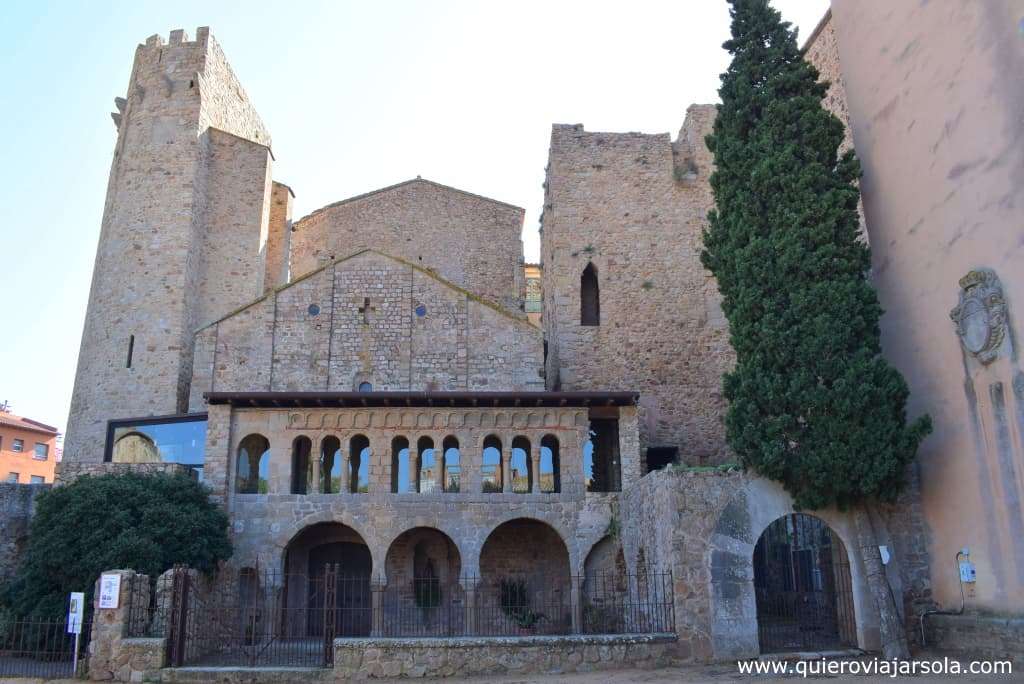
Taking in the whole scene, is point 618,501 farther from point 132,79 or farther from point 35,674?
point 132,79

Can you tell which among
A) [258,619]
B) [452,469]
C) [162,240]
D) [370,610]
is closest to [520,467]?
[452,469]

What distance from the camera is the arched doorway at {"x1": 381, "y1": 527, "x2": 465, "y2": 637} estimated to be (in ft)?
68.9

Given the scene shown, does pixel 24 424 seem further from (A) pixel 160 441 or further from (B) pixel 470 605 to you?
(B) pixel 470 605

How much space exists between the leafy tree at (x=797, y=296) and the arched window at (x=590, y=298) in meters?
10.0

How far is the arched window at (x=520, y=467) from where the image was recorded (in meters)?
21.0

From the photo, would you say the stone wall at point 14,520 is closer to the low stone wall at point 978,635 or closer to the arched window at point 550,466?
the arched window at point 550,466

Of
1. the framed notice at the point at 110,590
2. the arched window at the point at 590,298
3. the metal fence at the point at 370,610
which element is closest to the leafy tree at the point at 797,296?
the metal fence at the point at 370,610

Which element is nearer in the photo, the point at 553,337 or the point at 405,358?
the point at 405,358

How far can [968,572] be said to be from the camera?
1448 centimetres

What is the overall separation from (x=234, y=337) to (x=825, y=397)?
16830 mm

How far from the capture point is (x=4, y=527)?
20.7 meters

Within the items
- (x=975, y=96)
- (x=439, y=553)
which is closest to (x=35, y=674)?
(x=439, y=553)

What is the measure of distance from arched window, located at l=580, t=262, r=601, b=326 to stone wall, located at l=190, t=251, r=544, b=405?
147 inches

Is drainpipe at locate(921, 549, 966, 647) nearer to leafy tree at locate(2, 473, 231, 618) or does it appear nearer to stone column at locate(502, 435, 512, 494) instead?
stone column at locate(502, 435, 512, 494)
